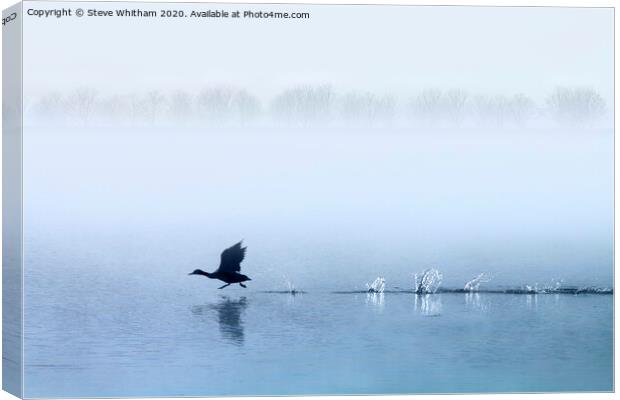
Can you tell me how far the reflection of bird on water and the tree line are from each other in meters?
1.69

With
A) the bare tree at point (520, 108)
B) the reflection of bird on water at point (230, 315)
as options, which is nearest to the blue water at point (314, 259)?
the reflection of bird on water at point (230, 315)

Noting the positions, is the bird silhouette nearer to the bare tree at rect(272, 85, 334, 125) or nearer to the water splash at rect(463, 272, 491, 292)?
the bare tree at rect(272, 85, 334, 125)

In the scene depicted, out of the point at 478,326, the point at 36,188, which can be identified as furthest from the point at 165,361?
the point at 478,326

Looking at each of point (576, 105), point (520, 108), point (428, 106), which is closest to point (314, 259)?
point (428, 106)

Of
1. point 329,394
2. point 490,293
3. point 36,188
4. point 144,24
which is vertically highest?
point 144,24

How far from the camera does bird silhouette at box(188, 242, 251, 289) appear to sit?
14.9 m

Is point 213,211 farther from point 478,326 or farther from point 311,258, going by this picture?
point 478,326

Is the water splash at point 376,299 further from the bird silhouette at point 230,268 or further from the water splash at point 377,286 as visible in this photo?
the bird silhouette at point 230,268

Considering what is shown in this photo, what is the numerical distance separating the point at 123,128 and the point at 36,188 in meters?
0.99

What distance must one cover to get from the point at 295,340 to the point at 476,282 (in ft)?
6.11

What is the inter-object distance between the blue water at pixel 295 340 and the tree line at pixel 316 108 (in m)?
1.51

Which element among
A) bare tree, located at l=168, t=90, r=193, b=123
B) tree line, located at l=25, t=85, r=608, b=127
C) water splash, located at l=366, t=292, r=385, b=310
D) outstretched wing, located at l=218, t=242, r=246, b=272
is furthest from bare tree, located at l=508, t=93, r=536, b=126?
bare tree, located at l=168, t=90, r=193, b=123

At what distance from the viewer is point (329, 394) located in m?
14.9

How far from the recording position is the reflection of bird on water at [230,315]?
1484 cm
